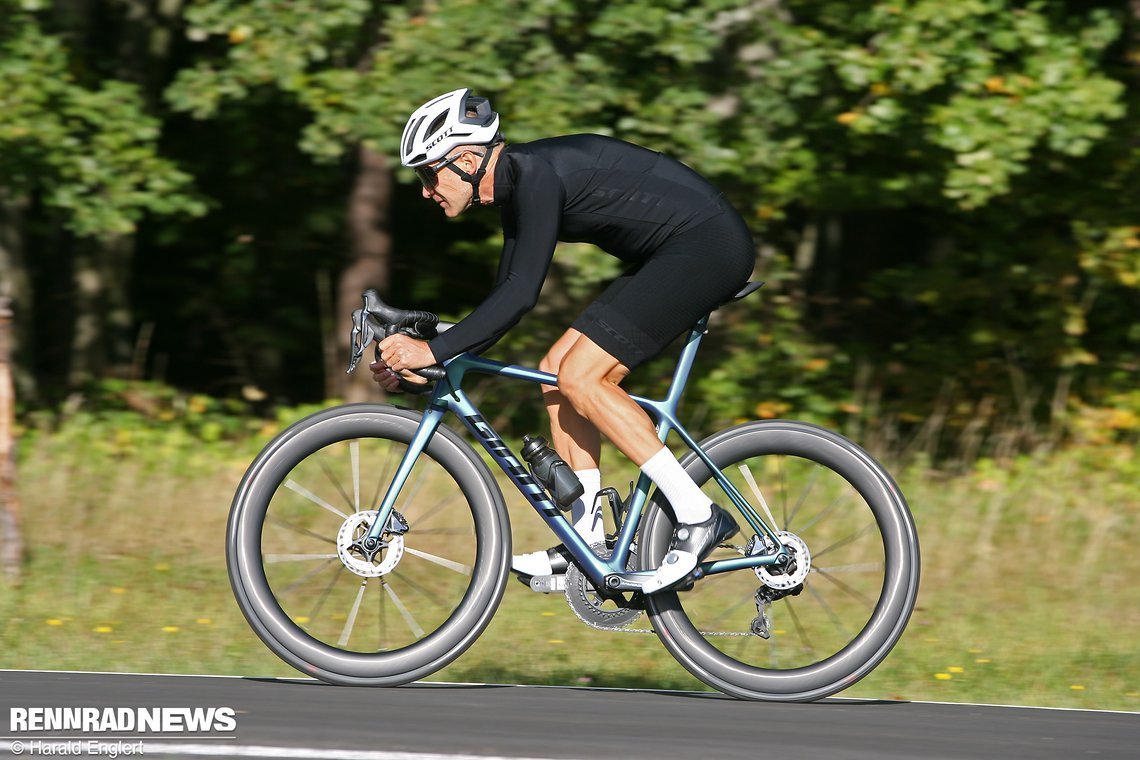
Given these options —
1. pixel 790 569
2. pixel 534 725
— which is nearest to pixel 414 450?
pixel 534 725

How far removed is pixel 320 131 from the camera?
31.1 ft

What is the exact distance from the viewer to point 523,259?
4711mm

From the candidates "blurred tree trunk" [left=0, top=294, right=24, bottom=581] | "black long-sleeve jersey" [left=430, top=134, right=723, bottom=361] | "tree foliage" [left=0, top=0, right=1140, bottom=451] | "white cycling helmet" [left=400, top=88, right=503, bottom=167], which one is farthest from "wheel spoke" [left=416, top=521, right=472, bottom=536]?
"tree foliage" [left=0, top=0, right=1140, bottom=451]

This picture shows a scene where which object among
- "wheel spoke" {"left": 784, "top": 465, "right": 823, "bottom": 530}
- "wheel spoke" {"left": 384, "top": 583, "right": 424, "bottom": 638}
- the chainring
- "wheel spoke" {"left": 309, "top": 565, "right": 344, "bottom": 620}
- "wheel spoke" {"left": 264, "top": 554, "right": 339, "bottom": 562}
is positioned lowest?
"wheel spoke" {"left": 309, "top": 565, "right": 344, "bottom": 620}

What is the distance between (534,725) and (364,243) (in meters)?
7.69

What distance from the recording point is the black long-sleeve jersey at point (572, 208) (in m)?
4.71

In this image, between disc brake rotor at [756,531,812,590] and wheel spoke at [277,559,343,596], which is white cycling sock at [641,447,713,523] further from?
wheel spoke at [277,559,343,596]

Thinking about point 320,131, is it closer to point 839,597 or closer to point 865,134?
point 865,134

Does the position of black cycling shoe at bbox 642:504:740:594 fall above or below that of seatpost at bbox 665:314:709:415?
below

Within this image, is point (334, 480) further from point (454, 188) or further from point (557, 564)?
point (454, 188)

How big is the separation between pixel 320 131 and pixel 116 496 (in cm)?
250

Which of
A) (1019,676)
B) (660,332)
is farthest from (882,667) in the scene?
(660,332)

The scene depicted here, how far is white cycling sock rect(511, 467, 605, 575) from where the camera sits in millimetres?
5008

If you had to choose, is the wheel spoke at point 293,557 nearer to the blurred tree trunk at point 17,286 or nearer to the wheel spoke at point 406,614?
the wheel spoke at point 406,614
